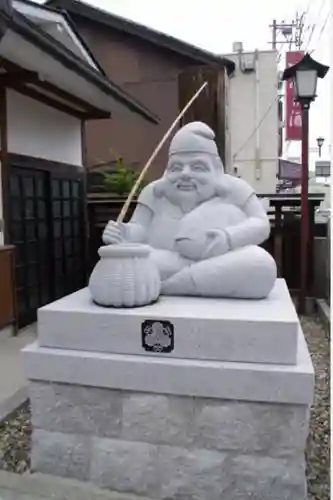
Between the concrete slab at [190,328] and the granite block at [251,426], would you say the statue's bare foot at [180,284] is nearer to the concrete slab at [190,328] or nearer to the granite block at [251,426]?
the concrete slab at [190,328]

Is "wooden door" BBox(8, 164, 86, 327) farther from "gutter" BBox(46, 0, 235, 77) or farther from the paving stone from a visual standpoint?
"gutter" BBox(46, 0, 235, 77)

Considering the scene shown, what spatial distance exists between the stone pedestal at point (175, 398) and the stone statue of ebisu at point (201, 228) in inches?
6.8

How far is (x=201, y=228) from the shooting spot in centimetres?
270

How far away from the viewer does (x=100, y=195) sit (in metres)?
8.31

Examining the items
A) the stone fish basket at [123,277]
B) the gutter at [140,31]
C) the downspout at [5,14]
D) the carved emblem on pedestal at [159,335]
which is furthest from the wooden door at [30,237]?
the gutter at [140,31]

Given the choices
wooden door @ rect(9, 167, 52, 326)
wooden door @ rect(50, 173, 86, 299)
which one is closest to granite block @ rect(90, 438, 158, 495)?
wooden door @ rect(9, 167, 52, 326)

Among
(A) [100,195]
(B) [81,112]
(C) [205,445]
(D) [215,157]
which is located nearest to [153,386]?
(C) [205,445]

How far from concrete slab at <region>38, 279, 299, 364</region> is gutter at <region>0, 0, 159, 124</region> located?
212cm

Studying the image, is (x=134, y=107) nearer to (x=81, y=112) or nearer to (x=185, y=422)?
(x=81, y=112)

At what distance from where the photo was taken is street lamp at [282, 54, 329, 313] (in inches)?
233

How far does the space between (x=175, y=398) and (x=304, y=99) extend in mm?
4845

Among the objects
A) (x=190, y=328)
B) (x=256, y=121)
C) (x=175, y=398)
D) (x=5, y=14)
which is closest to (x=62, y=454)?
(x=175, y=398)

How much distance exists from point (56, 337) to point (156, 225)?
2.88ft

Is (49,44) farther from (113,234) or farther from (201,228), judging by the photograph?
(201,228)
